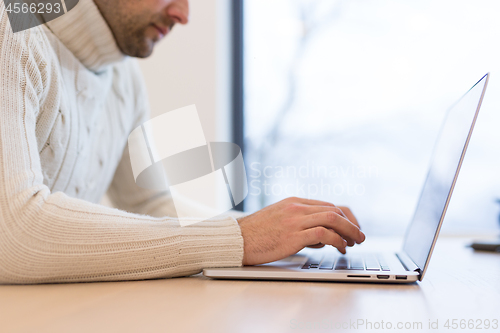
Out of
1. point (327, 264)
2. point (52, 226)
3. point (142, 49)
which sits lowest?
point (327, 264)

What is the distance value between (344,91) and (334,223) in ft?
4.51

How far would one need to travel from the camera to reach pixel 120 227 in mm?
555

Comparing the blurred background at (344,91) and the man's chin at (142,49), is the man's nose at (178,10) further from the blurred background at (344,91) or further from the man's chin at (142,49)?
the blurred background at (344,91)

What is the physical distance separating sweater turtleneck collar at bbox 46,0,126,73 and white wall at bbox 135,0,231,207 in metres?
0.72

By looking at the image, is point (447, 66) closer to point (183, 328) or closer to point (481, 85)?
point (481, 85)

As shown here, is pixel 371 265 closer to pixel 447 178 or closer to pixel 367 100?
pixel 447 178

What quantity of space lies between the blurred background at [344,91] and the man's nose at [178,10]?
66 centimetres

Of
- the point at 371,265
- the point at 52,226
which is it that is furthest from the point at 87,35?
the point at 371,265

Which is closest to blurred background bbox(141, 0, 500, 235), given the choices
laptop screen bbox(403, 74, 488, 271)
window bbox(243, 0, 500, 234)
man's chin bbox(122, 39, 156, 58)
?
window bbox(243, 0, 500, 234)

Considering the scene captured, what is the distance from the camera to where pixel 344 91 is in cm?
182

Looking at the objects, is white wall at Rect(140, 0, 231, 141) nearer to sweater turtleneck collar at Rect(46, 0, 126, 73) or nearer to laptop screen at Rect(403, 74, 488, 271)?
sweater turtleneck collar at Rect(46, 0, 126, 73)

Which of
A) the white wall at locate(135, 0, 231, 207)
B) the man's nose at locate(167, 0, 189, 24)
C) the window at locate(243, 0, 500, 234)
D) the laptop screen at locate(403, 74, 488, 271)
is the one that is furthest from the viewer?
the white wall at locate(135, 0, 231, 207)

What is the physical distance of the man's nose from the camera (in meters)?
1.06

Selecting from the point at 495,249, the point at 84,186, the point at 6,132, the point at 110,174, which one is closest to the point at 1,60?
the point at 6,132
